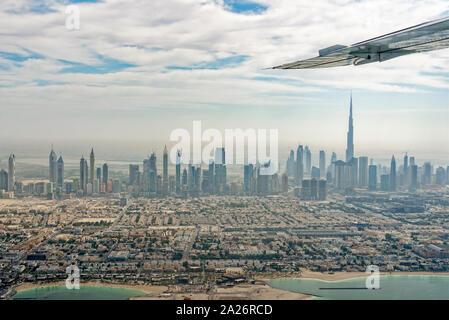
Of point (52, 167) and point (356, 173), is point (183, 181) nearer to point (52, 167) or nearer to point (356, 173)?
point (52, 167)

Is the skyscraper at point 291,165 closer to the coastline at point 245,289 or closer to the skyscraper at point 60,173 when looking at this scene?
the skyscraper at point 60,173

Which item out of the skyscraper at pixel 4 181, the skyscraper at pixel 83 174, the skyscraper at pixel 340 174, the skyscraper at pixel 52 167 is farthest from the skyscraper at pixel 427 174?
the skyscraper at pixel 4 181

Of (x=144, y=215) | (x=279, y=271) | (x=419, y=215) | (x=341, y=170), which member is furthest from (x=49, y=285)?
(x=341, y=170)

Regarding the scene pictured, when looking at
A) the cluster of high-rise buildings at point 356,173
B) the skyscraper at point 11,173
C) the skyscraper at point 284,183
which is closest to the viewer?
the skyscraper at point 11,173

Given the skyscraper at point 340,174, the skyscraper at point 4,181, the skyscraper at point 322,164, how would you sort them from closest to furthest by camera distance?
the skyscraper at point 4,181
the skyscraper at point 340,174
the skyscraper at point 322,164

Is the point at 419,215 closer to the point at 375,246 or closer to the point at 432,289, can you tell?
the point at 375,246

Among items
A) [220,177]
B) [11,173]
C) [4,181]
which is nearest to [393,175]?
[220,177]
